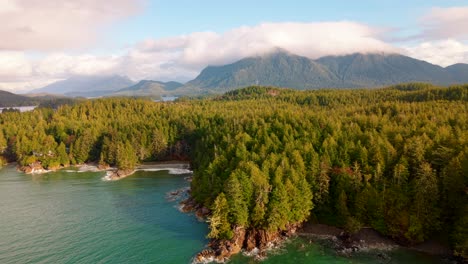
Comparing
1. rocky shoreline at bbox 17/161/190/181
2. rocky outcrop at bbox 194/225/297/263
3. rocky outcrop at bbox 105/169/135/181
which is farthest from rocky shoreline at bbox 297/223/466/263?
rocky outcrop at bbox 105/169/135/181

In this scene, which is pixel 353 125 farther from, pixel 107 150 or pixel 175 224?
pixel 107 150

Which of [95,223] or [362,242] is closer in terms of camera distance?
[362,242]

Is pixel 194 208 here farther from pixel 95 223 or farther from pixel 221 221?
pixel 95 223

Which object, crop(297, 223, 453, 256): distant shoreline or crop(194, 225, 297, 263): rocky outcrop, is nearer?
crop(194, 225, 297, 263): rocky outcrop

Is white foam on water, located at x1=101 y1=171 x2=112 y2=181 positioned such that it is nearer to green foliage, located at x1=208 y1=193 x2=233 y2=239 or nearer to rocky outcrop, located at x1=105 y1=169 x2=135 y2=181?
rocky outcrop, located at x1=105 y1=169 x2=135 y2=181

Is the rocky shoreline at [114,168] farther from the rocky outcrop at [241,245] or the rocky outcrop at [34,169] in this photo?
the rocky outcrop at [241,245]

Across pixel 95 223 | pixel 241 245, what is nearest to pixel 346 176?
pixel 241 245

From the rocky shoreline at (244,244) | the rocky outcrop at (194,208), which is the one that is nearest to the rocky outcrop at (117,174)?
the rocky outcrop at (194,208)

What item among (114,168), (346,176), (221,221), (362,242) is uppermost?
(346,176)
